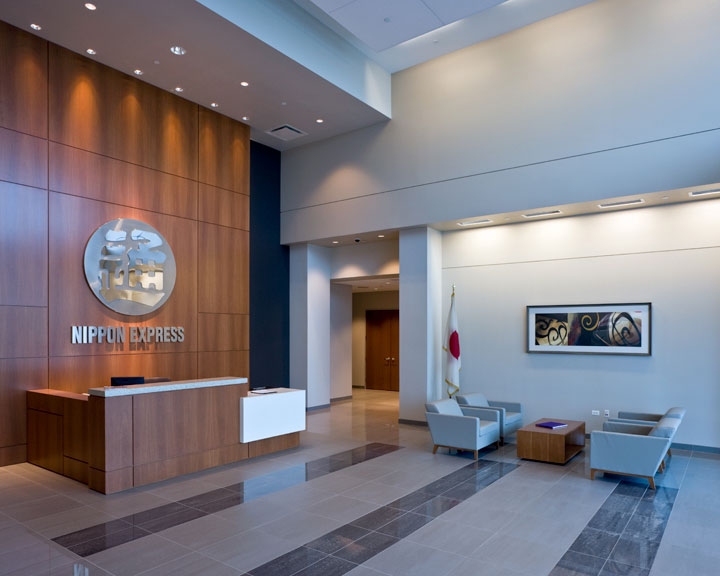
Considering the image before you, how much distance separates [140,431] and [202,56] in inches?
220

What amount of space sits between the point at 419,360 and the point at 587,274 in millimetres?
3515

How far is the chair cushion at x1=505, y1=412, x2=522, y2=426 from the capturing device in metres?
8.63

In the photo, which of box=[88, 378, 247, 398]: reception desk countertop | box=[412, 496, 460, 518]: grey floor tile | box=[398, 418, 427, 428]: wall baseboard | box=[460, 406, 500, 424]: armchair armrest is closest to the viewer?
box=[412, 496, 460, 518]: grey floor tile

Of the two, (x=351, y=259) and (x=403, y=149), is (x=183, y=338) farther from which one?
(x=403, y=149)

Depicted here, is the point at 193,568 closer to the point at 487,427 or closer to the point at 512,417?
the point at 487,427

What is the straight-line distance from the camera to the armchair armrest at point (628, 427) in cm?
703

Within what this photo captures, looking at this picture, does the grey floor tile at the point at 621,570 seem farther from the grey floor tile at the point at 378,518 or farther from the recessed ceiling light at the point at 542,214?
the recessed ceiling light at the point at 542,214

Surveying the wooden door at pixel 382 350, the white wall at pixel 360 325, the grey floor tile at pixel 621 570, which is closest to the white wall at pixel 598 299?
the grey floor tile at pixel 621 570

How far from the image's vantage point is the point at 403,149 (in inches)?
407

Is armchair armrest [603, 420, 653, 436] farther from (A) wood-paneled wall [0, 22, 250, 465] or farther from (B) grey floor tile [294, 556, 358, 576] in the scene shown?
(A) wood-paneled wall [0, 22, 250, 465]

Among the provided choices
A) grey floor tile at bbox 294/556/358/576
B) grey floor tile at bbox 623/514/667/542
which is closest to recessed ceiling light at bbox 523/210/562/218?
grey floor tile at bbox 623/514/667/542

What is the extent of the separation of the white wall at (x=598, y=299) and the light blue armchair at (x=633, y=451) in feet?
6.18

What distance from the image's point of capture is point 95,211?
26.9 ft

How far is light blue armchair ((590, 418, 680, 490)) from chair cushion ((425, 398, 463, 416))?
2.27m
